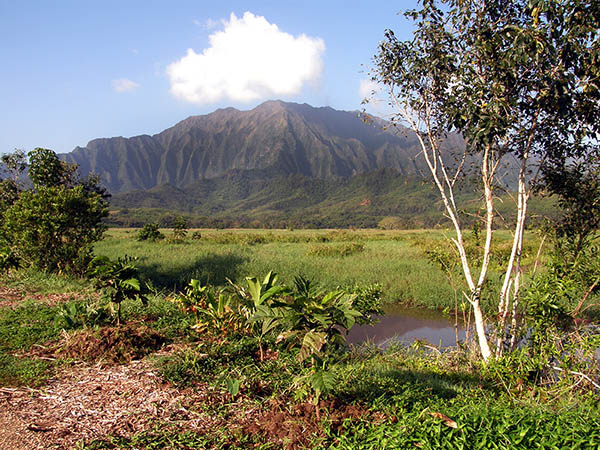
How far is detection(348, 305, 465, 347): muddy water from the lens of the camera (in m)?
9.85

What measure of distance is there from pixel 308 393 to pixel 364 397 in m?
0.55

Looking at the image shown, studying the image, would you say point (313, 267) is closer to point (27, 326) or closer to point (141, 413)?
point (27, 326)

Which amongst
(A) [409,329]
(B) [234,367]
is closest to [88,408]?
(B) [234,367]

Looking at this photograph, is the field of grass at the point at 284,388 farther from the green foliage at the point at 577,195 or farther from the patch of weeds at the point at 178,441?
the green foliage at the point at 577,195

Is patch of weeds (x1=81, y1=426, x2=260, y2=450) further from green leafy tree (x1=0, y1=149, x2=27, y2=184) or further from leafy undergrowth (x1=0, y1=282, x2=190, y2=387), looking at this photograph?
green leafy tree (x1=0, y1=149, x2=27, y2=184)

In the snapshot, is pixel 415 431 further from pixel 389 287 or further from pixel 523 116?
pixel 389 287

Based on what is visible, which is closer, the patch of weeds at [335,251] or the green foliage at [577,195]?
the green foliage at [577,195]

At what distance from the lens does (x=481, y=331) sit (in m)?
5.38

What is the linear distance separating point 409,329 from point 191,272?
336 inches

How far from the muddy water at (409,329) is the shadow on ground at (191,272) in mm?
5678

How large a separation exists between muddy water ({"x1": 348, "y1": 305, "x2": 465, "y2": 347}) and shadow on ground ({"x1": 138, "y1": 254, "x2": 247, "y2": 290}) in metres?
5.68

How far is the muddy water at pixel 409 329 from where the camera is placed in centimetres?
985

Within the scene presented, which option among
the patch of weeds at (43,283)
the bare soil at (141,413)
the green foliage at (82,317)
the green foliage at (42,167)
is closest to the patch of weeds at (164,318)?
the green foliage at (82,317)

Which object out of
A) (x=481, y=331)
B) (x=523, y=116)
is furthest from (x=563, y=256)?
(x=523, y=116)
